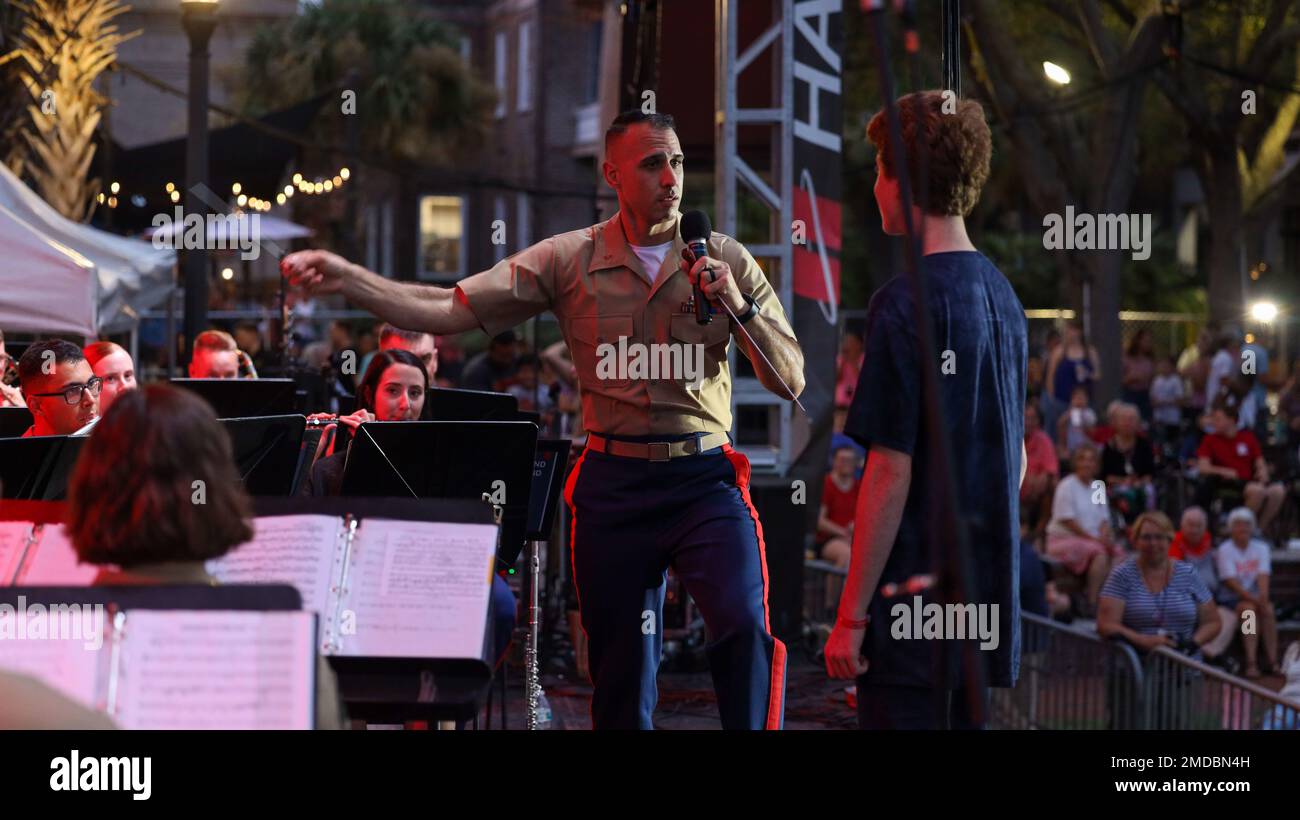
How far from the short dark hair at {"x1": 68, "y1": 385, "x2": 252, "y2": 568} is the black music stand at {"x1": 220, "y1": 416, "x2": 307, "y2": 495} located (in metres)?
2.12

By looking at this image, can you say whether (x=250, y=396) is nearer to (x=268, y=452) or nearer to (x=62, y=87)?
(x=268, y=452)

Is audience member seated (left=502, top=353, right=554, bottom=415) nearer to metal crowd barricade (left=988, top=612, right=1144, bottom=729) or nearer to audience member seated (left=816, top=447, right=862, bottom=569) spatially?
audience member seated (left=816, top=447, right=862, bottom=569)

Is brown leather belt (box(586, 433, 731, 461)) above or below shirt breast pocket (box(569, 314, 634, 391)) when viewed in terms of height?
below

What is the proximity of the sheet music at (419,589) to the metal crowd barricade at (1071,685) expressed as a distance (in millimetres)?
6384

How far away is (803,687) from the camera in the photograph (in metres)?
9.78

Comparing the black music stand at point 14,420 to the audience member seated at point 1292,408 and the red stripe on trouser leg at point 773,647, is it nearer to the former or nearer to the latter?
the red stripe on trouser leg at point 773,647

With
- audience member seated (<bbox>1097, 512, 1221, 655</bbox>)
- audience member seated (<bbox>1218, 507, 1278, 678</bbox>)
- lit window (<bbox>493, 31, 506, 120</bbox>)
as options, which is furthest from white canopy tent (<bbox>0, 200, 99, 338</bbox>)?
lit window (<bbox>493, 31, 506, 120</bbox>)

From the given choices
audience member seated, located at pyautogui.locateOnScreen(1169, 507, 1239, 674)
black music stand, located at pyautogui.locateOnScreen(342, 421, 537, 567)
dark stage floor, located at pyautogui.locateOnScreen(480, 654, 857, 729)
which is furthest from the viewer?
audience member seated, located at pyautogui.locateOnScreen(1169, 507, 1239, 674)

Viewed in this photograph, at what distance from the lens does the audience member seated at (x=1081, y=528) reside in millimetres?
15000

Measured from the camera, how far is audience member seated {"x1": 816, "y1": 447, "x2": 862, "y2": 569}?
14.0m

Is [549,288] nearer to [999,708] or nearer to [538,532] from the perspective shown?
[538,532]

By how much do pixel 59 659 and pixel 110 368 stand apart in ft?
16.8
